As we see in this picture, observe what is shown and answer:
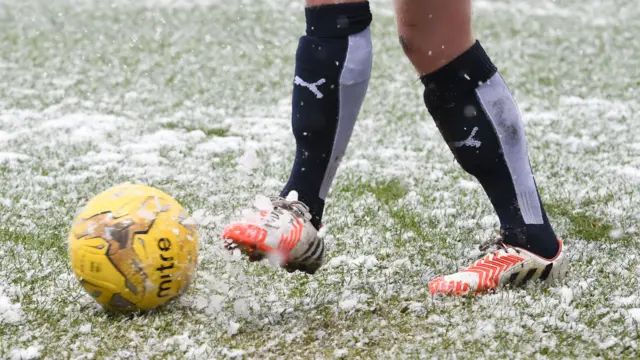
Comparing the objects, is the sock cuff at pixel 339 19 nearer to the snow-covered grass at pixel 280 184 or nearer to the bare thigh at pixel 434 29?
the bare thigh at pixel 434 29

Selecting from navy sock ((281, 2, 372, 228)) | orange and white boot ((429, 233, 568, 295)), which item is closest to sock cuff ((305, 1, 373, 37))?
navy sock ((281, 2, 372, 228))

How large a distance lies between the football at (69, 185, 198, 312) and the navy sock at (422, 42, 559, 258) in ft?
3.38

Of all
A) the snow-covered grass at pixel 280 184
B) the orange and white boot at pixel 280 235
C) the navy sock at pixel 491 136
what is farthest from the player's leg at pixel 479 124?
the orange and white boot at pixel 280 235

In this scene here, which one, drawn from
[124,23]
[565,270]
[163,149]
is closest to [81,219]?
[565,270]

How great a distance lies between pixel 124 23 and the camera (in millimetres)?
11617

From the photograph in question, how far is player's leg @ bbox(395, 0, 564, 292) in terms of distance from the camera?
301 centimetres

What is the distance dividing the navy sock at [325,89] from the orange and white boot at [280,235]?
0.11m

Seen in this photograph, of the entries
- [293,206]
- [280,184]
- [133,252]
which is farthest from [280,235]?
[280,184]

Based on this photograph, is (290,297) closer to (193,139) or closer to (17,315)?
(17,315)

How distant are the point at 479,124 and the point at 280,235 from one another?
87 cm

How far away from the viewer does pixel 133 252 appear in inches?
106

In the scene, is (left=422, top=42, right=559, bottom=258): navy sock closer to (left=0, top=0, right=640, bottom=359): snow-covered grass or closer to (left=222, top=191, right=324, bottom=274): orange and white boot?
(left=0, top=0, right=640, bottom=359): snow-covered grass

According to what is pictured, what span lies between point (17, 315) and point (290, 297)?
92cm

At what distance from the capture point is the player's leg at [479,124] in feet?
9.88
